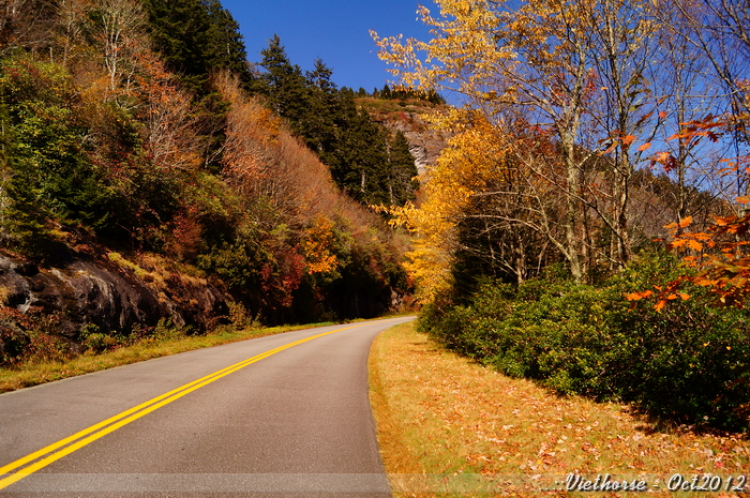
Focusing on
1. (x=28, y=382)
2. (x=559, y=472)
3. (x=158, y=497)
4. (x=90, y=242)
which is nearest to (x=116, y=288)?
(x=90, y=242)

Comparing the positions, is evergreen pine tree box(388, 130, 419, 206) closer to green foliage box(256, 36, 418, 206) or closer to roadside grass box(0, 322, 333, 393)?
green foliage box(256, 36, 418, 206)

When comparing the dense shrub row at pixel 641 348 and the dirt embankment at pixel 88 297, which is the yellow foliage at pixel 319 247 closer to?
the dirt embankment at pixel 88 297

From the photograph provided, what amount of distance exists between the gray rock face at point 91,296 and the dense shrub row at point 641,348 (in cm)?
1188

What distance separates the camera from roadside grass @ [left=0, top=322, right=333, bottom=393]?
757cm

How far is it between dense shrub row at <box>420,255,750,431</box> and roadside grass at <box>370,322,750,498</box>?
0.33m

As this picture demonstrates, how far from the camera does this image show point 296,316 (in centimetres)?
2891

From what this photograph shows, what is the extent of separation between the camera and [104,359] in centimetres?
1000

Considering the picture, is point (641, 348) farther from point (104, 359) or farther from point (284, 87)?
point (284, 87)

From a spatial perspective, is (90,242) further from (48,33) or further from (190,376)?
(48,33)

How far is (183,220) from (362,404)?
16400 mm

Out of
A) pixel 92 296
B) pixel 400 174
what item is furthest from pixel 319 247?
pixel 400 174

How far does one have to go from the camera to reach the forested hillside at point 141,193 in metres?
11.2

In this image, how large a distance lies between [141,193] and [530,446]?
1884 cm

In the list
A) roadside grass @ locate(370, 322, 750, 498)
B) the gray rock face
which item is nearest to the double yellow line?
roadside grass @ locate(370, 322, 750, 498)
